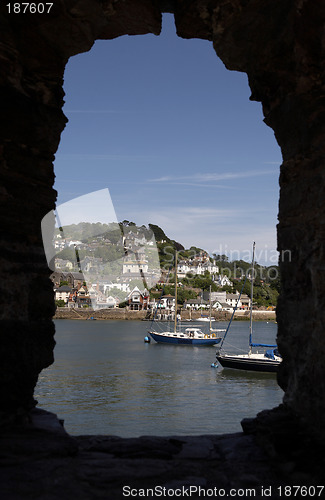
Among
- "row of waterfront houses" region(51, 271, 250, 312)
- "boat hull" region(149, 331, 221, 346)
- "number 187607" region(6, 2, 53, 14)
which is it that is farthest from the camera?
"row of waterfront houses" region(51, 271, 250, 312)

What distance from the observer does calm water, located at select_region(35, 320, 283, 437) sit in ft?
52.7

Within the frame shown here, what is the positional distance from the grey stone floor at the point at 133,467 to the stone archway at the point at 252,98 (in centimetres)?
43

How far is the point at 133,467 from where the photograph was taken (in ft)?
12.4

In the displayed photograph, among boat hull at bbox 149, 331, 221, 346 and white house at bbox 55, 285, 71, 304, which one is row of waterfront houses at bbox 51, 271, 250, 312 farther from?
boat hull at bbox 149, 331, 221, 346

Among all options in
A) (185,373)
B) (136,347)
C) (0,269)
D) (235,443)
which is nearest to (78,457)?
(235,443)

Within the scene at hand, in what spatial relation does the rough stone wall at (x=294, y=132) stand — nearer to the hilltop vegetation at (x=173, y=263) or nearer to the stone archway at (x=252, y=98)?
the stone archway at (x=252, y=98)

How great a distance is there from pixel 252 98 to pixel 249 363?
23.1 m

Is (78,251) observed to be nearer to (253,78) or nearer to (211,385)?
(211,385)

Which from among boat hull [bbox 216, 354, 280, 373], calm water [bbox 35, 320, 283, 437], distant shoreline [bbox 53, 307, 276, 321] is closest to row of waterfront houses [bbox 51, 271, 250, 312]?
distant shoreline [bbox 53, 307, 276, 321]

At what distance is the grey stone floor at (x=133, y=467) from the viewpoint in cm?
330

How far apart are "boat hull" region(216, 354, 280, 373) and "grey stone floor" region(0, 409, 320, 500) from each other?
2211 centimetres

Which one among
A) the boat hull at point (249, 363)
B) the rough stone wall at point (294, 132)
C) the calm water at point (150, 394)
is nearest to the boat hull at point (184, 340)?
the calm water at point (150, 394)

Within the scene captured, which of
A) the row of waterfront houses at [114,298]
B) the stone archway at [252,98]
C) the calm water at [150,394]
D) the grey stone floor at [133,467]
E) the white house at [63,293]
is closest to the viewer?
the grey stone floor at [133,467]

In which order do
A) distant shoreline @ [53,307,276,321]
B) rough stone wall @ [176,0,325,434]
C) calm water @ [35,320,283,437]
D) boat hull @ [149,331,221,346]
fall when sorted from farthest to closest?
1. distant shoreline @ [53,307,276,321]
2. boat hull @ [149,331,221,346]
3. calm water @ [35,320,283,437]
4. rough stone wall @ [176,0,325,434]
